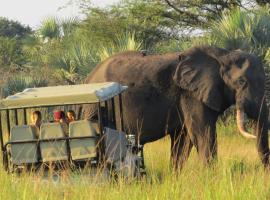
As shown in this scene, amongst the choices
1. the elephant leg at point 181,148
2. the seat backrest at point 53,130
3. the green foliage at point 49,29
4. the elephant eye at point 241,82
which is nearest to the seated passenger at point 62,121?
the seat backrest at point 53,130

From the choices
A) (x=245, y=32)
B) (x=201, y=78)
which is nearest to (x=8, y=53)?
(x=245, y=32)

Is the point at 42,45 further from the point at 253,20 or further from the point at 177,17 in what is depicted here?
the point at 253,20

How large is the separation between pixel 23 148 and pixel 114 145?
112 centimetres

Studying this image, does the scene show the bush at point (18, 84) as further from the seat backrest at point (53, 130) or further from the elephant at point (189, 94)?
the seat backrest at point (53, 130)

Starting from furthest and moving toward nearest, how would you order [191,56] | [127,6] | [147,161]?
[127,6]
[191,56]
[147,161]

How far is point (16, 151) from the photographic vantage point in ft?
32.1

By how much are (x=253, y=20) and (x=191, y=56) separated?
5.16 meters

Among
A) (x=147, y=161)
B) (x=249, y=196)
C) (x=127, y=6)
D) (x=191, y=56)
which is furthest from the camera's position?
(x=127, y=6)

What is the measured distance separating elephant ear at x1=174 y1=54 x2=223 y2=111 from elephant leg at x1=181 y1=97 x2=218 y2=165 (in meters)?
0.15

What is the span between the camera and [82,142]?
9.53m

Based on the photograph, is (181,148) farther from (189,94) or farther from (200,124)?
(189,94)

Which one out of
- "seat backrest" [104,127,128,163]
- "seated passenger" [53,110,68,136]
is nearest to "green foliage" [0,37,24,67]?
"seated passenger" [53,110,68,136]

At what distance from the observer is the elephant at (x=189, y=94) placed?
1267 centimetres

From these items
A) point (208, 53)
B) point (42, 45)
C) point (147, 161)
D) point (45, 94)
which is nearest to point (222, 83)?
point (208, 53)
